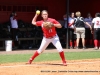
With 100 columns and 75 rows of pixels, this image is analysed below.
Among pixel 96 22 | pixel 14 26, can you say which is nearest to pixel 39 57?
pixel 14 26

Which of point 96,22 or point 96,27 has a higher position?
point 96,22

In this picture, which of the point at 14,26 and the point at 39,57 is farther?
the point at 14,26

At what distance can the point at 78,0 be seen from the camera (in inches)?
893

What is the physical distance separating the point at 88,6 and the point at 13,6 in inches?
223

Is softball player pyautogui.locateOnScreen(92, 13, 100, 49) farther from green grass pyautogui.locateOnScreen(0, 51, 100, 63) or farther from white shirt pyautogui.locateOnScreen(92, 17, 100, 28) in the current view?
green grass pyautogui.locateOnScreen(0, 51, 100, 63)

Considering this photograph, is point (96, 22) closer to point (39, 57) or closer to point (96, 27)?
point (96, 27)

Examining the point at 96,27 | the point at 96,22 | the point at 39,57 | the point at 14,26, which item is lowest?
the point at 39,57

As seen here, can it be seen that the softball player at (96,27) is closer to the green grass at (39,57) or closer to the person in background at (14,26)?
the green grass at (39,57)

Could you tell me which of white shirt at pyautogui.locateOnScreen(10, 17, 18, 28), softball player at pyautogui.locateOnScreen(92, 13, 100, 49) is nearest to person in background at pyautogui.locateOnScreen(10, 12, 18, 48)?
white shirt at pyautogui.locateOnScreen(10, 17, 18, 28)

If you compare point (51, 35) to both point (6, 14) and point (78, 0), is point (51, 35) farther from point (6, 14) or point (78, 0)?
point (78, 0)

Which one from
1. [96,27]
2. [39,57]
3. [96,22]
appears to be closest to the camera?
[39,57]

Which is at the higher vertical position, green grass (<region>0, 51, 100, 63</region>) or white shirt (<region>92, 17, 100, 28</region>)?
white shirt (<region>92, 17, 100, 28</region>)

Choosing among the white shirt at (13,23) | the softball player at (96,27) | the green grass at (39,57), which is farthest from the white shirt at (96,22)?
the white shirt at (13,23)

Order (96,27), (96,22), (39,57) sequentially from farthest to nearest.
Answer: (96,27), (96,22), (39,57)
